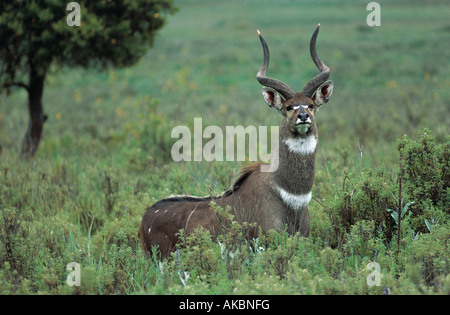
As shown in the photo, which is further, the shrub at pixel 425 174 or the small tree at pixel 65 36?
the small tree at pixel 65 36

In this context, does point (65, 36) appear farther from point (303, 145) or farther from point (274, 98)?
A: point (303, 145)

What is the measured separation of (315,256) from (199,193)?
7.93 feet

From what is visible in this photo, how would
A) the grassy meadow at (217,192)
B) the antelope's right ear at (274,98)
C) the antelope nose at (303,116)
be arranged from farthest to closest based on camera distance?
the antelope's right ear at (274,98)
the antelope nose at (303,116)
the grassy meadow at (217,192)

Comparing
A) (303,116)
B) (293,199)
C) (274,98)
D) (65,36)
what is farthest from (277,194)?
(65,36)

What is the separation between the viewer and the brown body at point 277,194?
616 cm

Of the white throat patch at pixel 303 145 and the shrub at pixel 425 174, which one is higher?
the white throat patch at pixel 303 145

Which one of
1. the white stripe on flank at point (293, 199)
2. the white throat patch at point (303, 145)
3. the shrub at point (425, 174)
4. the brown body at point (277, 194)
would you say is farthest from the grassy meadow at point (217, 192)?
the white throat patch at point (303, 145)

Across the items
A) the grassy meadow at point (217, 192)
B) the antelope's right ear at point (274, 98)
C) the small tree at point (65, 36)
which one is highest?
the small tree at point (65, 36)

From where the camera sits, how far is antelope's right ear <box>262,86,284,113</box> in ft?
21.2

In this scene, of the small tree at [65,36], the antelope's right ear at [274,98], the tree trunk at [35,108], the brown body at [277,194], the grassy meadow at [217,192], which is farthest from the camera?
the tree trunk at [35,108]

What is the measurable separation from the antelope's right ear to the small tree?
6.08 m

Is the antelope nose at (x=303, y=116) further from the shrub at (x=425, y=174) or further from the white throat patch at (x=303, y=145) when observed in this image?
the shrub at (x=425, y=174)

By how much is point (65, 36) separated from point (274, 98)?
22.9 ft
